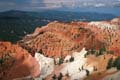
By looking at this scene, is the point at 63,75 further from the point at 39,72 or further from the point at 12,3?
the point at 12,3

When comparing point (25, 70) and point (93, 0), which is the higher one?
point (93, 0)

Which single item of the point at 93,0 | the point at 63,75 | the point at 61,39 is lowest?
the point at 63,75

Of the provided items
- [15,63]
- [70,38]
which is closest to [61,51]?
[70,38]

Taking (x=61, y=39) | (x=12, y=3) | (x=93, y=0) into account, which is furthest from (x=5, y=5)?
(x=93, y=0)

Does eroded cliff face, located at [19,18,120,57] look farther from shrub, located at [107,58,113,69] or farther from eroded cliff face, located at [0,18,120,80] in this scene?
shrub, located at [107,58,113,69]

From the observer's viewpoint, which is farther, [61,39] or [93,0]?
[93,0]

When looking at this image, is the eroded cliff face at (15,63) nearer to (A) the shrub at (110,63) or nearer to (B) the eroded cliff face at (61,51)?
(B) the eroded cliff face at (61,51)

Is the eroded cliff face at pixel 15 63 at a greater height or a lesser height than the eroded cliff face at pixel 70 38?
lesser

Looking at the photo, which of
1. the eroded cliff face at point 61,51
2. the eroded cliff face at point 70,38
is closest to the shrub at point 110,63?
the eroded cliff face at point 61,51
